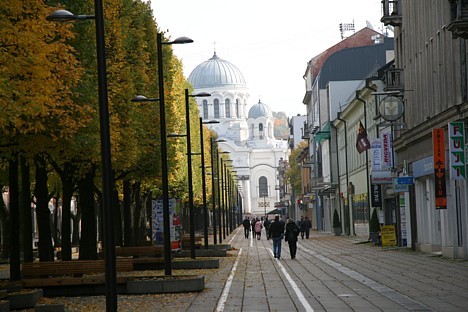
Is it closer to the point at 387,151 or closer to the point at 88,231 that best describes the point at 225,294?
the point at 88,231

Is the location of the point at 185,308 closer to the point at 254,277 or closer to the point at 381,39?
the point at 254,277

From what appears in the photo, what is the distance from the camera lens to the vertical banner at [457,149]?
109 feet

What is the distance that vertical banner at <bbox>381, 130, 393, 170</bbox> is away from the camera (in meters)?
51.5

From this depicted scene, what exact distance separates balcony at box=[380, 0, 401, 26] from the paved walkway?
12.2m

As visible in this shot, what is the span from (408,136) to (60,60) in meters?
22.1

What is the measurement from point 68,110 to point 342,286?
7509mm

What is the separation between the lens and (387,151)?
171 feet

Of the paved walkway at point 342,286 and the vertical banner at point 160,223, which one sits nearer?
the paved walkway at point 342,286

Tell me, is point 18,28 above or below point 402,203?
above

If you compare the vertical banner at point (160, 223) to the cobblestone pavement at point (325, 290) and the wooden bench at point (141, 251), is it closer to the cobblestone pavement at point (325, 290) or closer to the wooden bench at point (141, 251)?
the wooden bench at point (141, 251)

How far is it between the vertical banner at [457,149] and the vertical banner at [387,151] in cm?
1763

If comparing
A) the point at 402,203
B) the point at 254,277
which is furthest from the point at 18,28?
the point at 402,203

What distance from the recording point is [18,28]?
71.6ft

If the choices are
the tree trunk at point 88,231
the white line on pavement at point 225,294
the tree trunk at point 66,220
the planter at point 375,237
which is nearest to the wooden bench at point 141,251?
the tree trunk at point 88,231
